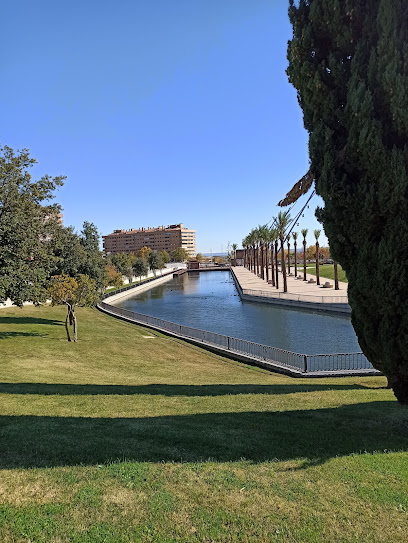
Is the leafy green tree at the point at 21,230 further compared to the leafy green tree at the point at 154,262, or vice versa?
the leafy green tree at the point at 154,262

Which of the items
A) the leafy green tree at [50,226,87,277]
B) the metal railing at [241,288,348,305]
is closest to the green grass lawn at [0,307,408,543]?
the leafy green tree at [50,226,87,277]

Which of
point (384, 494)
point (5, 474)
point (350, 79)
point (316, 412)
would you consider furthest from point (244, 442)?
point (350, 79)

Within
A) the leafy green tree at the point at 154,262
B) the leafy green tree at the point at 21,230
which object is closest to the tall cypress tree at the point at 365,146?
the leafy green tree at the point at 21,230

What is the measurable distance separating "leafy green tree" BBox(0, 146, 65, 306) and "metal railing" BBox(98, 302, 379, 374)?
9163mm

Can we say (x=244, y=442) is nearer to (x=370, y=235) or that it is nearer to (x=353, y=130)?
(x=370, y=235)

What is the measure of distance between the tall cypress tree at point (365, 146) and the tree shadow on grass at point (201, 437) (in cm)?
116

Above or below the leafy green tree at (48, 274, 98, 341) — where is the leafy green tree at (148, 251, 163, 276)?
above

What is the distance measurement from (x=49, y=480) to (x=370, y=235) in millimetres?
6163

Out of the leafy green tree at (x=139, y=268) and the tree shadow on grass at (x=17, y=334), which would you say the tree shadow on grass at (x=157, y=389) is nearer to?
the tree shadow on grass at (x=17, y=334)

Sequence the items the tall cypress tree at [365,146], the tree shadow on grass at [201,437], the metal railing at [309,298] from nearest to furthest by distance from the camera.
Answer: the tree shadow on grass at [201,437], the tall cypress tree at [365,146], the metal railing at [309,298]

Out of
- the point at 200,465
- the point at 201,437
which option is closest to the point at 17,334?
the point at 201,437

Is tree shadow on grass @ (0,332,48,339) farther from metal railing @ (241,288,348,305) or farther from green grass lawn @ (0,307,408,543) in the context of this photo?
metal railing @ (241,288,348,305)

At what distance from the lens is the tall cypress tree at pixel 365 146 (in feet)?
19.8

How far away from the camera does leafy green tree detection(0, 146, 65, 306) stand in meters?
15.8
